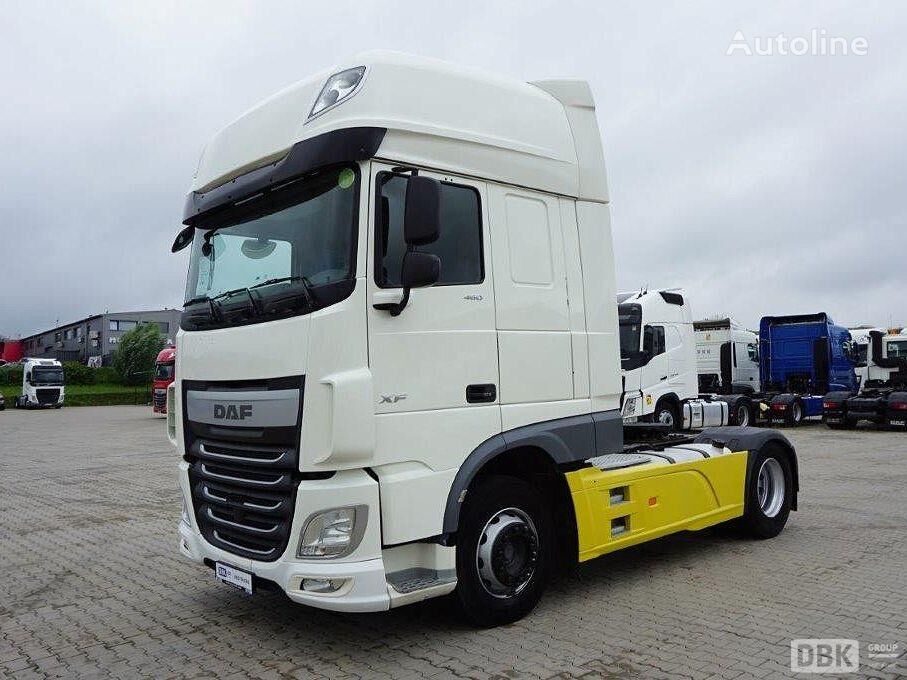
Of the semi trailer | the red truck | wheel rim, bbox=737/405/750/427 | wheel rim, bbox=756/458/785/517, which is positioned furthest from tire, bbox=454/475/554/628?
the red truck

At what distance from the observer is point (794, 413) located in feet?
68.1

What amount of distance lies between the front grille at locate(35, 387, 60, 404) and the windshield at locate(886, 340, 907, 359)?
4002 centimetres

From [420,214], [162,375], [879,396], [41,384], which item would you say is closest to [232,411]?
[420,214]

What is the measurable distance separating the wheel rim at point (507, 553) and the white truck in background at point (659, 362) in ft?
33.4

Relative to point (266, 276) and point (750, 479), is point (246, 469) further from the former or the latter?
point (750, 479)

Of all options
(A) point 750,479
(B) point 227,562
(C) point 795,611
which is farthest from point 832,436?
(B) point 227,562

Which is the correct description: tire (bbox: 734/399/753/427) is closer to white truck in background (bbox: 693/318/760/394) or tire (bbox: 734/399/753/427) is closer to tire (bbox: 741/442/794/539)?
white truck in background (bbox: 693/318/760/394)

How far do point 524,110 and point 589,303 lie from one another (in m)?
1.43

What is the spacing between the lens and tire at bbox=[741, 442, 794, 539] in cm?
677

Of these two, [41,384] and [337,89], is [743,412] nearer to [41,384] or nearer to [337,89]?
[337,89]

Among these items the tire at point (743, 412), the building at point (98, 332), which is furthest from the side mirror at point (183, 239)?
the building at point (98, 332)

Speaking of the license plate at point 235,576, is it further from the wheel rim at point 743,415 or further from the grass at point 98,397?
the grass at point 98,397

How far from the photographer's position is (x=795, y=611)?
482 centimetres

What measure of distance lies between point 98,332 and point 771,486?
312 feet
